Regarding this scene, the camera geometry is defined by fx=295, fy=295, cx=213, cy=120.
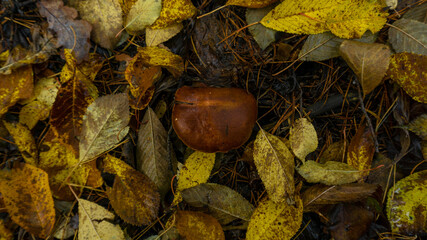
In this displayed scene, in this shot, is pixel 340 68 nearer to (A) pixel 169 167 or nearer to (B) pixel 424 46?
(B) pixel 424 46

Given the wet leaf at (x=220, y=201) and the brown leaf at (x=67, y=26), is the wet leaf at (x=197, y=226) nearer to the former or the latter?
the wet leaf at (x=220, y=201)

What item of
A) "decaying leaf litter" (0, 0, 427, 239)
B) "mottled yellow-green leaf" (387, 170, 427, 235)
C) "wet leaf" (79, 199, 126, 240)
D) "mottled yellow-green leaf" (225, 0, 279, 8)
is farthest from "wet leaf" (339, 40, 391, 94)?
"wet leaf" (79, 199, 126, 240)

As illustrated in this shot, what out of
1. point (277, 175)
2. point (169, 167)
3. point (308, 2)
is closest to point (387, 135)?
point (277, 175)

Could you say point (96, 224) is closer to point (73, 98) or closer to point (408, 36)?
point (73, 98)

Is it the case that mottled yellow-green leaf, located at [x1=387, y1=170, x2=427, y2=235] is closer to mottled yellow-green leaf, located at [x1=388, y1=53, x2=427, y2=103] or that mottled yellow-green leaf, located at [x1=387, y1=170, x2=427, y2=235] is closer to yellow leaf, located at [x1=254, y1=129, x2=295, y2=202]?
mottled yellow-green leaf, located at [x1=388, y1=53, x2=427, y2=103]

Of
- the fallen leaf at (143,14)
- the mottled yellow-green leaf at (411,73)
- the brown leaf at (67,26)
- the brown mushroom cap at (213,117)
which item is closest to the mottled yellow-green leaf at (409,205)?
the mottled yellow-green leaf at (411,73)
